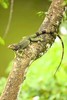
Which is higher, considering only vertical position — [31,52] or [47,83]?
[47,83]

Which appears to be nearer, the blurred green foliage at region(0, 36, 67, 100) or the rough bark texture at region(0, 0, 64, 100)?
the rough bark texture at region(0, 0, 64, 100)

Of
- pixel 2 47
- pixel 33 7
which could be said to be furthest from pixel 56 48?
pixel 33 7

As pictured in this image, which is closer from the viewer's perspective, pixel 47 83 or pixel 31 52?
pixel 31 52

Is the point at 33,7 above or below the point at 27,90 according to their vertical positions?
above

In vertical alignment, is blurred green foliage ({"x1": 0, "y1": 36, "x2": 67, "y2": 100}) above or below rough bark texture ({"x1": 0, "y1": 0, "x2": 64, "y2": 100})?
above

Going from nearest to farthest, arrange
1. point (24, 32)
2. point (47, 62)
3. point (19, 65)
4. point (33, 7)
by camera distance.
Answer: point (19, 65)
point (47, 62)
point (24, 32)
point (33, 7)

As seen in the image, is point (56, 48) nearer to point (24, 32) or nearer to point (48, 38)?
point (48, 38)

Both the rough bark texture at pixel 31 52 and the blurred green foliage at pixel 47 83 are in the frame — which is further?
the blurred green foliage at pixel 47 83

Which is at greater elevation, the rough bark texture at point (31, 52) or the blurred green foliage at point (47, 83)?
the blurred green foliage at point (47, 83)
